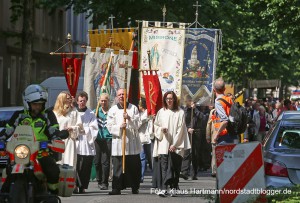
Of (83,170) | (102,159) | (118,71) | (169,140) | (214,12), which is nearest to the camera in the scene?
(169,140)

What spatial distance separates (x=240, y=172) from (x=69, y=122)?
22.7 feet

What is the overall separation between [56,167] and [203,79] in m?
12.9

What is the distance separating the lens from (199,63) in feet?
79.0

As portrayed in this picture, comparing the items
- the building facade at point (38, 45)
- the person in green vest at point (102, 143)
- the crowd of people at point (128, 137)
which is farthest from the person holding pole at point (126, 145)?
the building facade at point (38, 45)

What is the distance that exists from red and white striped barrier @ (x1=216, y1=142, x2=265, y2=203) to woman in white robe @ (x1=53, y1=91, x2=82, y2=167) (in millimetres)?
6470

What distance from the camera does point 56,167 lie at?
11.2 m

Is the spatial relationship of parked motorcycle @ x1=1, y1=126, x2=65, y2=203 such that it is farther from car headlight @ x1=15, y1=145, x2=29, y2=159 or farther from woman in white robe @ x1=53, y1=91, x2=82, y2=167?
woman in white robe @ x1=53, y1=91, x2=82, y2=167

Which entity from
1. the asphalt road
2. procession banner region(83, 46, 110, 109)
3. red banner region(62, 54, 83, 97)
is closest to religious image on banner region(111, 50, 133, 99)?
procession banner region(83, 46, 110, 109)

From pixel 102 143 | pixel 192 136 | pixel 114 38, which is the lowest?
pixel 192 136

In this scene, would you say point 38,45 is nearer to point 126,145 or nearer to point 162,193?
point 126,145

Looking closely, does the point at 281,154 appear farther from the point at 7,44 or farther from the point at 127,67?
the point at 7,44

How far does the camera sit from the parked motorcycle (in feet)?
34.7

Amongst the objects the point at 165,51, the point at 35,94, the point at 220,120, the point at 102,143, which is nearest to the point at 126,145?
the point at 102,143

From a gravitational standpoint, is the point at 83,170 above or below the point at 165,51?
below
